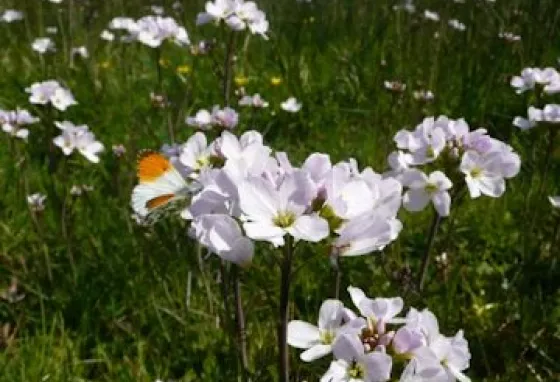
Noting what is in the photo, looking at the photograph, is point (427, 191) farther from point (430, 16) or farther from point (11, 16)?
point (11, 16)

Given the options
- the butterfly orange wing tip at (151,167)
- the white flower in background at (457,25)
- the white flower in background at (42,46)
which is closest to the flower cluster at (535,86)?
the butterfly orange wing tip at (151,167)

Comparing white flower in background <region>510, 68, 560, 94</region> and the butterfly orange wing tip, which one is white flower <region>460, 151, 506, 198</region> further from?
white flower in background <region>510, 68, 560, 94</region>

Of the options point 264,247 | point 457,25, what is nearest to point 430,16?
point 457,25

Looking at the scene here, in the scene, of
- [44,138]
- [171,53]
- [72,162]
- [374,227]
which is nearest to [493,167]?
[374,227]

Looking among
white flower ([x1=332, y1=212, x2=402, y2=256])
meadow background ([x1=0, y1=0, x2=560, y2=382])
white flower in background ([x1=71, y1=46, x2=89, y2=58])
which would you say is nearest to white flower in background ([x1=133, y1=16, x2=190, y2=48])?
meadow background ([x1=0, y1=0, x2=560, y2=382])

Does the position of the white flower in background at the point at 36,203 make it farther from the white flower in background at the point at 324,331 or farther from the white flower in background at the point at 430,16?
the white flower in background at the point at 430,16

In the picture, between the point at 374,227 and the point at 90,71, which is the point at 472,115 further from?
the point at 374,227
